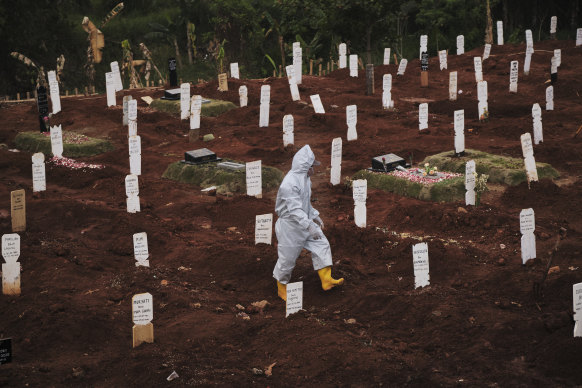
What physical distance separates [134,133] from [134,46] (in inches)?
669

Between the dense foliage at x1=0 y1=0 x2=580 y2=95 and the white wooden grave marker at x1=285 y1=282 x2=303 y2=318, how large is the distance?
1749 cm

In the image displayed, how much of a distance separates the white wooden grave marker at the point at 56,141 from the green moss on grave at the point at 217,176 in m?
2.16

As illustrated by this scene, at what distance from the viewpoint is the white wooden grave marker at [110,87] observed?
1840cm

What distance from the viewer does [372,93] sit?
68.0 ft

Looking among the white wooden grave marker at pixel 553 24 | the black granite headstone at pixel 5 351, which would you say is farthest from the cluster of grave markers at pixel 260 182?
the white wooden grave marker at pixel 553 24

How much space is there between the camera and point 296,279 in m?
9.02

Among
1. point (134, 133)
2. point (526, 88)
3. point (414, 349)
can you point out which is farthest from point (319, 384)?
point (526, 88)

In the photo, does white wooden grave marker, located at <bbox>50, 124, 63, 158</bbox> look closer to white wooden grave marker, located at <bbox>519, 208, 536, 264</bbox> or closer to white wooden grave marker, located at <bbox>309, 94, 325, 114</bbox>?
white wooden grave marker, located at <bbox>309, 94, 325, 114</bbox>

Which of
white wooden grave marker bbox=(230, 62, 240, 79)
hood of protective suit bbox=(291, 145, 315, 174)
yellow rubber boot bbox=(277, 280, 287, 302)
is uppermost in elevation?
hood of protective suit bbox=(291, 145, 315, 174)

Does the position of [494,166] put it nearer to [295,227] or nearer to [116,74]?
[295,227]

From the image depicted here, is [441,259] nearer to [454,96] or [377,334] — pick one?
[377,334]

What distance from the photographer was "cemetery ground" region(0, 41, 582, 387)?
6.74 metres

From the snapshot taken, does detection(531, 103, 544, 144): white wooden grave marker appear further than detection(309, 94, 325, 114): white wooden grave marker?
No

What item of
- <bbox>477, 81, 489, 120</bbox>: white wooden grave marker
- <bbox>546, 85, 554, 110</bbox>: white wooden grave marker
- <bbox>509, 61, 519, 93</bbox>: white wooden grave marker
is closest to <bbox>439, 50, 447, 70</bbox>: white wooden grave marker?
<bbox>509, 61, 519, 93</bbox>: white wooden grave marker
